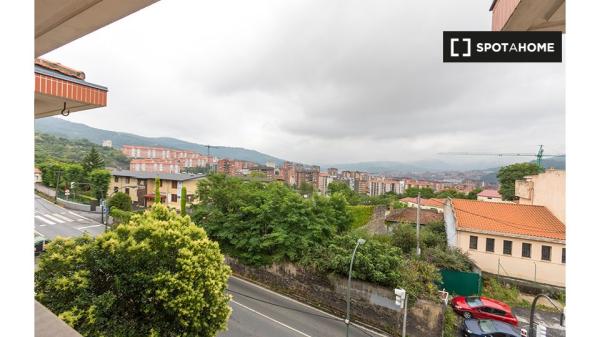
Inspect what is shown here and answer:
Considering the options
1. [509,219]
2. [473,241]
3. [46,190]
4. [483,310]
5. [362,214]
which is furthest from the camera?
[46,190]

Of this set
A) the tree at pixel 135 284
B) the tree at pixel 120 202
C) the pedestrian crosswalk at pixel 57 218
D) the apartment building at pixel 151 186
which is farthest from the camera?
the apartment building at pixel 151 186

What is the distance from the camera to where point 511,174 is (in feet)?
115

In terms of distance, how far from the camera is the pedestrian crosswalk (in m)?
21.0

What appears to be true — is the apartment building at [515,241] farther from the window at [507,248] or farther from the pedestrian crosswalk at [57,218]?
the pedestrian crosswalk at [57,218]

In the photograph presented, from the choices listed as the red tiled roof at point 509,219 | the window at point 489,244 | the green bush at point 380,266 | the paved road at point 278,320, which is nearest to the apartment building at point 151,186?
the paved road at point 278,320

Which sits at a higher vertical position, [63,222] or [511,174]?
[511,174]

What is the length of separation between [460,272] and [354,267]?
564cm

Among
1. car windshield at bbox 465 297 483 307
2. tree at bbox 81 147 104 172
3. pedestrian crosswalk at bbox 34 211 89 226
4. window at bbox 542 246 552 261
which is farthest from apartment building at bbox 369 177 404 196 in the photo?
car windshield at bbox 465 297 483 307

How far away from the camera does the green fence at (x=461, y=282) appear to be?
1302 centimetres

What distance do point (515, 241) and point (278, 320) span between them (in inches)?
515

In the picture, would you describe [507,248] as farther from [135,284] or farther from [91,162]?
[91,162]

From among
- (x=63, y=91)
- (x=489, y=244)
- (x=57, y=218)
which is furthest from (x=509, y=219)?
(x=57, y=218)

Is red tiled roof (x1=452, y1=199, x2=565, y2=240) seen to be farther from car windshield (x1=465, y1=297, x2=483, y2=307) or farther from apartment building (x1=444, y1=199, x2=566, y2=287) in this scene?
car windshield (x1=465, y1=297, x2=483, y2=307)

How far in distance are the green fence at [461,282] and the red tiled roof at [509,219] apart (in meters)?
3.19
